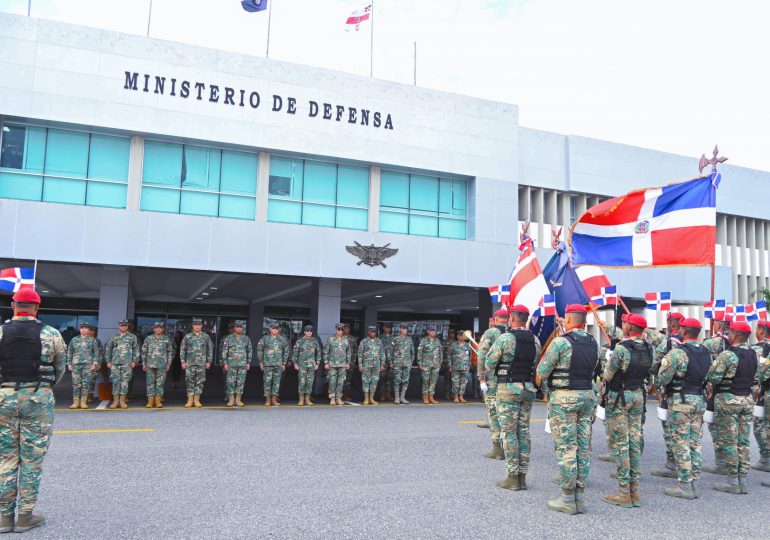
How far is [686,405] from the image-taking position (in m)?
6.72

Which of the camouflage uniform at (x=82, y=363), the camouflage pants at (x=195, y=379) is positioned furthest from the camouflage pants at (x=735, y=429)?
the camouflage uniform at (x=82, y=363)

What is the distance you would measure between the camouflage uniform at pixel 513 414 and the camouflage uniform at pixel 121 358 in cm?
880

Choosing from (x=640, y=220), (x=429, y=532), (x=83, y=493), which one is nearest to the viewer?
(x=429, y=532)

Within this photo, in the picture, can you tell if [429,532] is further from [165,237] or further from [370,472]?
[165,237]

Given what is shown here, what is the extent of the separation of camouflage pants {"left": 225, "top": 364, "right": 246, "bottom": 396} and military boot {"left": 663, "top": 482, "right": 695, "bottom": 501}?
913 cm

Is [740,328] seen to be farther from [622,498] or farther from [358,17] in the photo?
[358,17]

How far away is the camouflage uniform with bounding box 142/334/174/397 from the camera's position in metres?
12.5

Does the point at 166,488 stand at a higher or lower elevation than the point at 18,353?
lower

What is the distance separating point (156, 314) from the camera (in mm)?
29484

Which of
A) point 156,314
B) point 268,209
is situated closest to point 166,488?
point 268,209

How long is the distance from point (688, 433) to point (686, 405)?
1.04ft

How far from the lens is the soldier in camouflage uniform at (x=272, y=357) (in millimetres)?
13156

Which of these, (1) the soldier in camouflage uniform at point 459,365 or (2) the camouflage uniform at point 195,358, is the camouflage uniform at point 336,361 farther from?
(1) the soldier in camouflage uniform at point 459,365

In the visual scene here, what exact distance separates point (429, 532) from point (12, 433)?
12.5 ft
